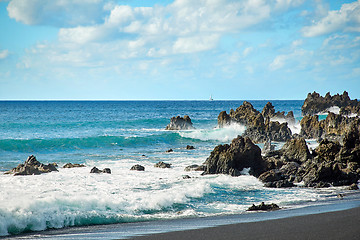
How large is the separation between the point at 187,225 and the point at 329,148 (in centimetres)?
1226

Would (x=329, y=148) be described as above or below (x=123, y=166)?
above

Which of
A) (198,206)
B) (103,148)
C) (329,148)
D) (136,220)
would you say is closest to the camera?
(136,220)

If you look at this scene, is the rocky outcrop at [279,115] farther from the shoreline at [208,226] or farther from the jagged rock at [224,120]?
the shoreline at [208,226]

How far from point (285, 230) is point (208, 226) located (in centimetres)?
192

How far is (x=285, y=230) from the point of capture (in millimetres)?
8641

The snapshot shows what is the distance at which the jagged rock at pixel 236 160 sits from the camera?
18.5 m

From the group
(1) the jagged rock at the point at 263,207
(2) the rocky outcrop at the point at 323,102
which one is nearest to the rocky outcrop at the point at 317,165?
(1) the jagged rock at the point at 263,207

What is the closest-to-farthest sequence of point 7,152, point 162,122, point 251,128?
point 7,152 → point 251,128 → point 162,122

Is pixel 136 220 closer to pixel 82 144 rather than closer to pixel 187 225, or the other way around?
pixel 187 225

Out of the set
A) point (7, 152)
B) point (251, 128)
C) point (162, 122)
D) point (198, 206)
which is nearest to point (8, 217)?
point (198, 206)

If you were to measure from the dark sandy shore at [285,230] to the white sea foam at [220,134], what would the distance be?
3471cm

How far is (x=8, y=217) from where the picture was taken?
9680 mm

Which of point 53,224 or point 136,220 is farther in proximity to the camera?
point 136,220

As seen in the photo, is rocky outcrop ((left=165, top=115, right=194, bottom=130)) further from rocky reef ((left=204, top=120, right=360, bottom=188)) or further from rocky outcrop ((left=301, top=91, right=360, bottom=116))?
rocky outcrop ((left=301, top=91, right=360, bottom=116))
